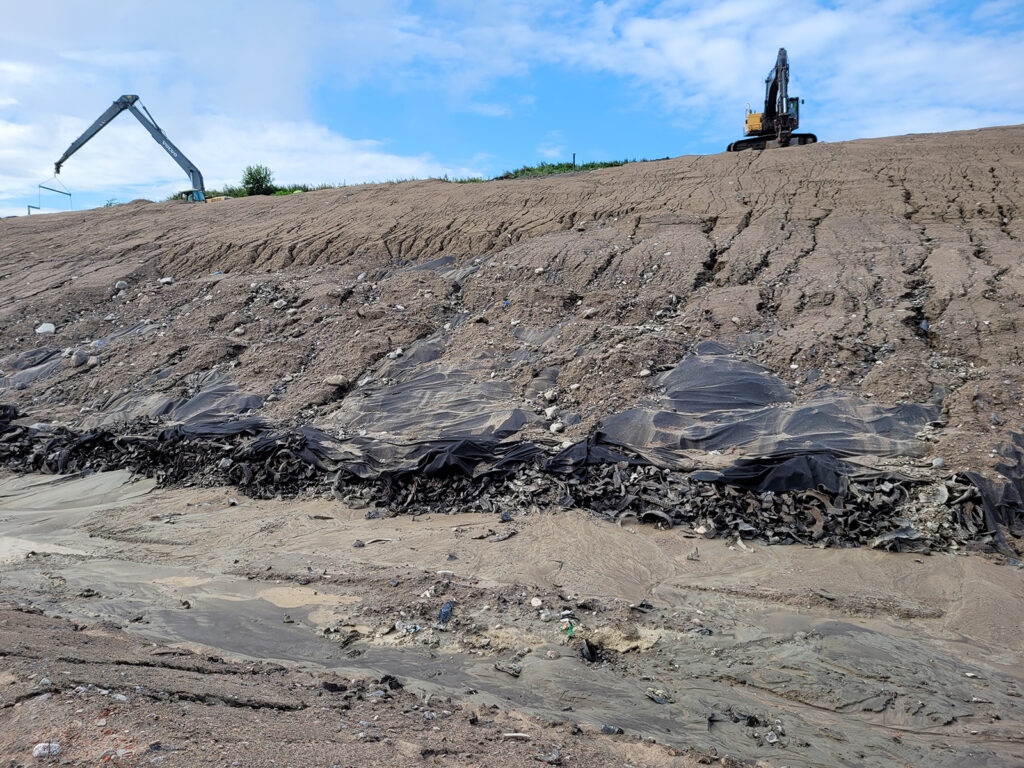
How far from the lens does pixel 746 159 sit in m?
12.1

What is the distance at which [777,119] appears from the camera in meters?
14.9

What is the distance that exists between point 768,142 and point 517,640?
1434 cm

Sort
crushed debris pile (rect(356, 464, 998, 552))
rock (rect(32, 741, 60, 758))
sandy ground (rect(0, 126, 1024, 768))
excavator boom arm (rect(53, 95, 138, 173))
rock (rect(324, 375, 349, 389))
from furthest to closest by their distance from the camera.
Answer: excavator boom arm (rect(53, 95, 138, 173)), rock (rect(324, 375, 349, 389)), crushed debris pile (rect(356, 464, 998, 552)), sandy ground (rect(0, 126, 1024, 768)), rock (rect(32, 741, 60, 758))

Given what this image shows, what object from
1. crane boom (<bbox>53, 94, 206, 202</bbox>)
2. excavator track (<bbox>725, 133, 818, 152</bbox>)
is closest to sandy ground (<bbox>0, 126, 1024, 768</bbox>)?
excavator track (<bbox>725, 133, 818, 152</bbox>)

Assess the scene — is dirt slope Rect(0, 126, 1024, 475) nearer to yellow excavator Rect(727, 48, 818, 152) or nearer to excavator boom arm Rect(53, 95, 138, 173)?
yellow excavator Rect(727, 48, 818, 152)

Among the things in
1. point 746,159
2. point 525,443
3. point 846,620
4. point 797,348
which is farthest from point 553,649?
point 746,159

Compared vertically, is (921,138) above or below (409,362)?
above

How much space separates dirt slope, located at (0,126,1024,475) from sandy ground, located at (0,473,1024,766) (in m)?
1.70

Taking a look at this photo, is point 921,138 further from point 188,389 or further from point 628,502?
point 188,389

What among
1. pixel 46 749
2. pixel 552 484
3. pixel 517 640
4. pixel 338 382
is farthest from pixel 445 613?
pixel 338 382

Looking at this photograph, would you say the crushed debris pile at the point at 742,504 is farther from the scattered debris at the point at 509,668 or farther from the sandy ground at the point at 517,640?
the scattered debris at the point at 509,668

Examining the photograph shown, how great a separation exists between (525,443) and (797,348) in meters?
3.17

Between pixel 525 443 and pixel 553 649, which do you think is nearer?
pixel 553 649

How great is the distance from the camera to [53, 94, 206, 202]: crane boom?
2114 cm
